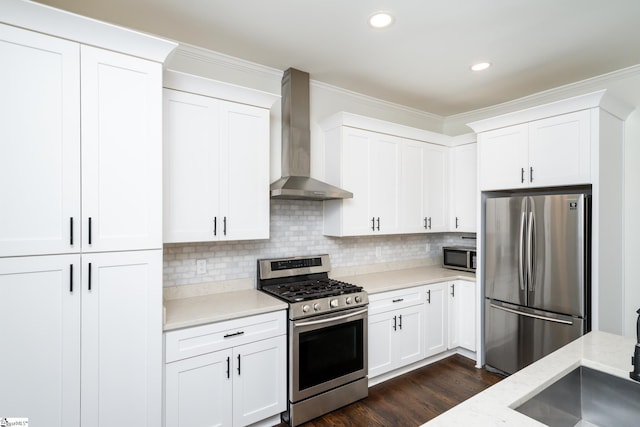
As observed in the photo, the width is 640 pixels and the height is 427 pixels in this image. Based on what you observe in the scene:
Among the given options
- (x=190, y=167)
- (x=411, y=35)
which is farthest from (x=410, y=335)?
(x=411, y=35)

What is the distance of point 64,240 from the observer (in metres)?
1.69

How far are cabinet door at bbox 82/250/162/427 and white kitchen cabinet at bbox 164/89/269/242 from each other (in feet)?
1.36

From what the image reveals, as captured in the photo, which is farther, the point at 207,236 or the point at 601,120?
the point at 601,120

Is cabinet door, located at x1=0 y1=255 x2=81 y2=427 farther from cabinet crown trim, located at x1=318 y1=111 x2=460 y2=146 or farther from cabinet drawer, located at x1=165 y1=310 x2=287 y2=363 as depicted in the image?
cabinet crown trim, located at x1=318 y1=111 x2=460 y2=146

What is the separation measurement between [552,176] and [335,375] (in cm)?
Answer: 247

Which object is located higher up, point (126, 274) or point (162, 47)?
point (162, 47)

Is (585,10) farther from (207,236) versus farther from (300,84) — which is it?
(207,236)

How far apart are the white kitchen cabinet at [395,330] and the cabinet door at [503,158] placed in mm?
1297

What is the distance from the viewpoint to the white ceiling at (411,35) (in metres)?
2.09

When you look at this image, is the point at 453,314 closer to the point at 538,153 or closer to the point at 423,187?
the point at 423,187

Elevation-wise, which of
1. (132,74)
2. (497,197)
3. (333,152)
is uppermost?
(132,74)

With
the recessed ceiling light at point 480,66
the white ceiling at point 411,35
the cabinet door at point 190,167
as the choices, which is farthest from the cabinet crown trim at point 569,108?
the cabinet door at point 190,167

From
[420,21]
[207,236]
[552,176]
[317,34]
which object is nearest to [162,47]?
[317,34]

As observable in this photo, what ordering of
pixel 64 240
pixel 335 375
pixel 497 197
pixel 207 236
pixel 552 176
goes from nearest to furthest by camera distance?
1. pixel 64 240
2. pixel 207 236
3. pixel 335 375
4. pixel 552 176
5. pixel 497 197
